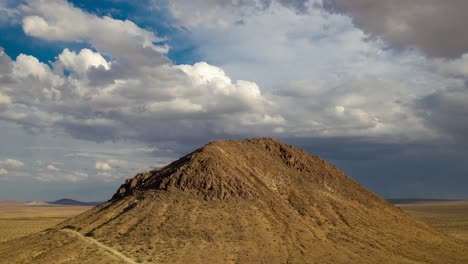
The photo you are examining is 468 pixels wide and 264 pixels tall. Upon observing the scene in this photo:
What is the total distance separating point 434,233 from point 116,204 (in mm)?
50811

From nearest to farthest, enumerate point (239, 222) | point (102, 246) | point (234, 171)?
1. point (102, 246)
2. point (239, 222)
3. point (234, 171)

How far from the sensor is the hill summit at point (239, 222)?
168 feet

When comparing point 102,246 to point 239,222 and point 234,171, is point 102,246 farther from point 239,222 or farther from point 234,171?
point 234,171

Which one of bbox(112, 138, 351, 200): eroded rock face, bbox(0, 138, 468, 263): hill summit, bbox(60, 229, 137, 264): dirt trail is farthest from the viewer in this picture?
bbox(112, 138, 351, 200): eroded rock face

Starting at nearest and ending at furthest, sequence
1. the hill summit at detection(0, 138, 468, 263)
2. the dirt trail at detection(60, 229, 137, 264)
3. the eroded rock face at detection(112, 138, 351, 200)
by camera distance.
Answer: the dirt trail at detection(60, 229, 137, 264) → the hill summit at detection(0, 138, 468, 263) → the eroded rock face at detection(112, 138, 351, 200)

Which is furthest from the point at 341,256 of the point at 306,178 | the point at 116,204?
the point at 116,204

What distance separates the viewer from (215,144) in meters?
71.9

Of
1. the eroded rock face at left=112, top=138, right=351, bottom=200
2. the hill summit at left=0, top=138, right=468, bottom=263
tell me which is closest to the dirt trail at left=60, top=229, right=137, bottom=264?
the hill summit at left=0, top=138, right=468, bottom=263

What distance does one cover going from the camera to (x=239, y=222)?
2235 inches

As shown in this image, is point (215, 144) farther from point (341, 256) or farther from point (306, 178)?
point (341, 256)

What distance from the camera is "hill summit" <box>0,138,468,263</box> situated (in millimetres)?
51250

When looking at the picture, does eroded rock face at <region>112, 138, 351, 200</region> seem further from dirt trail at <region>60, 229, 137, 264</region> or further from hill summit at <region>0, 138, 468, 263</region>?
dirt trail at <region>60, 229, 137, 264</region>

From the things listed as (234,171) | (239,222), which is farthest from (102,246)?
(234,171)

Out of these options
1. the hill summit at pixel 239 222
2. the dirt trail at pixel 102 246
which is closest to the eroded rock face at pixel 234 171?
the hill summit at pixel 239 222
